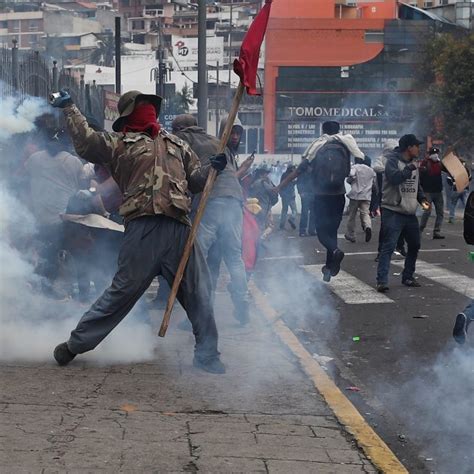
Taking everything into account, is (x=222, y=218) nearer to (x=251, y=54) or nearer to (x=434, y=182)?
(x=251, y=54)

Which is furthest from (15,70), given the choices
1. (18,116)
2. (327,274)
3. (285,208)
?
(285,208)

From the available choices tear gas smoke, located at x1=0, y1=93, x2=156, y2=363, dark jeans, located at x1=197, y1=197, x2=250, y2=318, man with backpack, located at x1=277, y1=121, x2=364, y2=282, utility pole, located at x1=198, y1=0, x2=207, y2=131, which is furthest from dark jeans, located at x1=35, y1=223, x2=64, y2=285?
utility pole, located at x1=198, y1=0, x2=207, y2=131

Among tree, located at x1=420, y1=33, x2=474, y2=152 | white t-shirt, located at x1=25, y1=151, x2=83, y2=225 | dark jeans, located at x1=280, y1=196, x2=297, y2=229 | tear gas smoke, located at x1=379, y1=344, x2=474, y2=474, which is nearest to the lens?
tear gas smoke, located at x1=379, y1=344, x2=474, y2=474

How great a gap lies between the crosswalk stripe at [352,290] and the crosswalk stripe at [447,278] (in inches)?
35.6

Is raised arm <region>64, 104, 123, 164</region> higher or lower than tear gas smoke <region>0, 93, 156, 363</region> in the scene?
higher

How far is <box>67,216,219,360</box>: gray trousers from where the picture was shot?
6727 mm

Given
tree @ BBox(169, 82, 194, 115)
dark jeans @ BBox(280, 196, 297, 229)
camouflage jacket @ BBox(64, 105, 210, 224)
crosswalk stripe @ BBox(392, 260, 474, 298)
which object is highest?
camouflage jacket @ BBox(64, 105, 210, 224)

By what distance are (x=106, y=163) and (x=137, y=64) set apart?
84.4 meters

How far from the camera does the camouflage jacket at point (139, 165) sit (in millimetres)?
6660

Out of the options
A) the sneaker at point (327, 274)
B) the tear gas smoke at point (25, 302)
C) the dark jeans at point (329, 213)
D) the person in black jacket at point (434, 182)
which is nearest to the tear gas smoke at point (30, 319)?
the tear gas smoke at point (25, 302)

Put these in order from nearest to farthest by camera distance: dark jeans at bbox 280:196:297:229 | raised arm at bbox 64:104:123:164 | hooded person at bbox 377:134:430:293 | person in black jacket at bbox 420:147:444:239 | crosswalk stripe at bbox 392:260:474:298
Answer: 1. raised arm at bbox 64:104:123:164
2. hooded person at bbox 377:134:430:293
3. crosswalk stripe at bbox 392:260:474:298
4. person in black jacket at bbox 420:147:444:239
5. dark jeans at bbox 280:196:297:229

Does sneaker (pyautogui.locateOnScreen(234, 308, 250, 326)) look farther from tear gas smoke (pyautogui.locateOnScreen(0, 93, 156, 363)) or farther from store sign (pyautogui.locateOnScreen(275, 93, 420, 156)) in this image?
store sign (pyautogui.locateOnScreen(275, 93, 420, 156))

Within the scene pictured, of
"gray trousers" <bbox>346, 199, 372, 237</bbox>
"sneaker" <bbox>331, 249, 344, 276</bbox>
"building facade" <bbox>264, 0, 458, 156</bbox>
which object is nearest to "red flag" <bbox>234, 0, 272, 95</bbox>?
"sneaker" <bbox>331, 249, 344, 276</bbox>

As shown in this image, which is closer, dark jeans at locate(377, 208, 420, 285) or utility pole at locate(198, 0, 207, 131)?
dark jeans at locate(377, 208, 420, 285)
